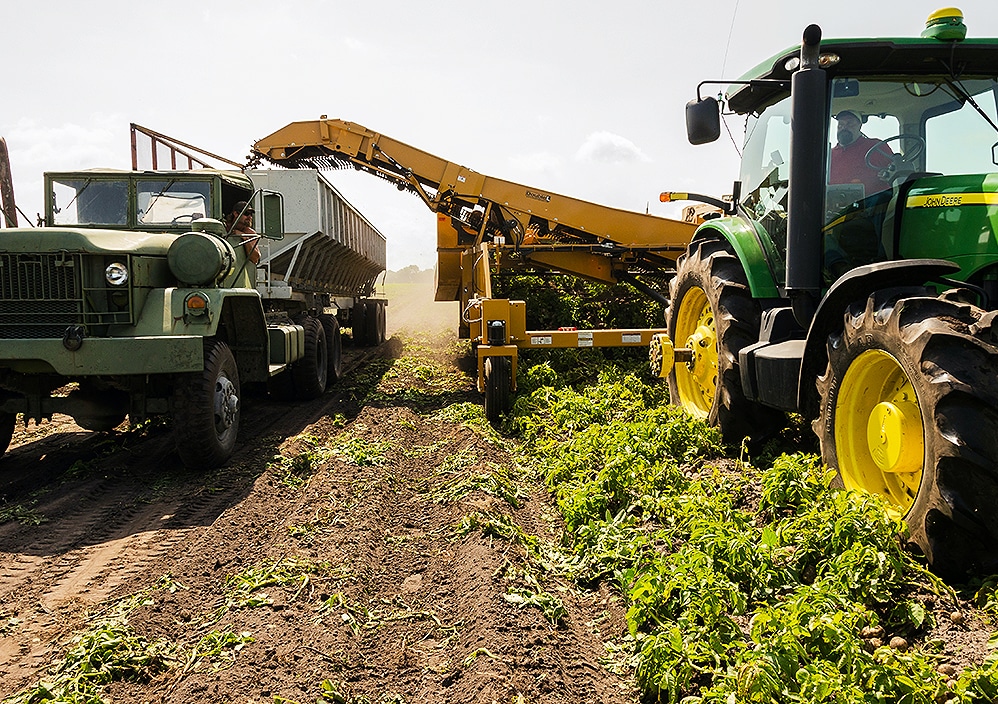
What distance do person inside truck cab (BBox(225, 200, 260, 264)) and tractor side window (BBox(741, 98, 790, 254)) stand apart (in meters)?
4.74

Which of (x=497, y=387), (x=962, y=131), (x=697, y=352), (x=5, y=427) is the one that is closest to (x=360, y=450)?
(x=497, y=387)

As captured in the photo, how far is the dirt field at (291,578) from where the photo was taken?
2926mm

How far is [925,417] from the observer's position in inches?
121

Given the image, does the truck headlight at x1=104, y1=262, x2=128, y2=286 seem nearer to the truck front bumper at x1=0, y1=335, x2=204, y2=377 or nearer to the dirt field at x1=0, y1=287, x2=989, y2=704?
the truck front bumper at x1=0, y1=335, x2=204, y2=377

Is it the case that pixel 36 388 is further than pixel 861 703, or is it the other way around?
pixel 36 388

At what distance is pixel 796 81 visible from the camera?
4.07m

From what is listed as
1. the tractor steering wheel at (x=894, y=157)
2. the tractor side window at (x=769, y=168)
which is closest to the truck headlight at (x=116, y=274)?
the tractor side window at (x=769, y=168)

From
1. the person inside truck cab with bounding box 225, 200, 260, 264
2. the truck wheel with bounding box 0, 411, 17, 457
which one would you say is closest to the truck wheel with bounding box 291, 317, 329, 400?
the person inside truck cab with bounding box 225, 200, 260, 264

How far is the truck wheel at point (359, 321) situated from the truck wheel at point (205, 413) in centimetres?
949

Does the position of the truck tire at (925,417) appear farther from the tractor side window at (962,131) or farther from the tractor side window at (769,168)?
the tractor side window at (769,168)

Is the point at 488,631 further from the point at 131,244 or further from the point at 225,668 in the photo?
the point at 131,244

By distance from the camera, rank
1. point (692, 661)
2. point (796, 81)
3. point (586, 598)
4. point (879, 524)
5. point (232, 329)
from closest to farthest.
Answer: point (692, 661) < point (879, 524) < point (586, 598) < point (796, 81) < point (232, 329)

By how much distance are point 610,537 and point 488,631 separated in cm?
117

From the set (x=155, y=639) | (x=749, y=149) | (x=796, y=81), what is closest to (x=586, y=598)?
(x=155, y=639)
